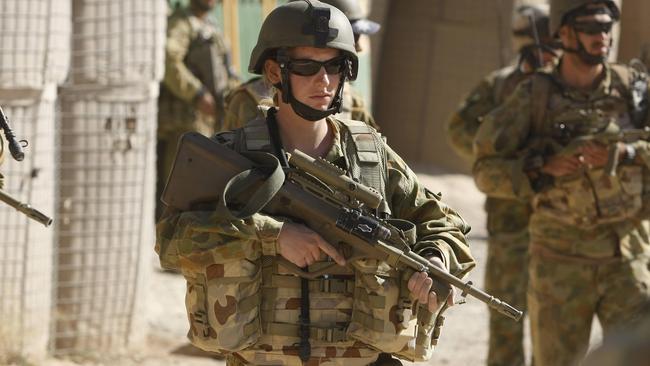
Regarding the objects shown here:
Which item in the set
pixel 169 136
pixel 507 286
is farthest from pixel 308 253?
pixel 169 136

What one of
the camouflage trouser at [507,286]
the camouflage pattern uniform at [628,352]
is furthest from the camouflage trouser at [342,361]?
the camouflage trouser at [507,286]

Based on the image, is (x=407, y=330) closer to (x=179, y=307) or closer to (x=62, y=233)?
(x=62, y=233)

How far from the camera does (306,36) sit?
419 cm

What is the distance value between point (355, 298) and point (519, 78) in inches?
167

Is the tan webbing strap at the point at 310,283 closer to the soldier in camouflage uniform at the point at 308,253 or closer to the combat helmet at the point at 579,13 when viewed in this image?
the soldier in camouflage uniform at the point at 308,253

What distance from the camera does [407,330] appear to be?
4.18m

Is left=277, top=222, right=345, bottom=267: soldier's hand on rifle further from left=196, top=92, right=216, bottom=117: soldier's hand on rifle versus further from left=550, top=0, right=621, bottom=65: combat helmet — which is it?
left=196, top=92, right=216, bottom=117: soldier's hand on rifle

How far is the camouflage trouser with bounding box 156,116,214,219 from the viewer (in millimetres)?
11008

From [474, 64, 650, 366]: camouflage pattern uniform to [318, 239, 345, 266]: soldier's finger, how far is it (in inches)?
96.5

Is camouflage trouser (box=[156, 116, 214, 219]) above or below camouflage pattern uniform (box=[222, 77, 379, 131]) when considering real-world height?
below

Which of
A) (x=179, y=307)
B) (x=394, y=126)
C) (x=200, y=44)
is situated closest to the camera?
(x=179, y=307)

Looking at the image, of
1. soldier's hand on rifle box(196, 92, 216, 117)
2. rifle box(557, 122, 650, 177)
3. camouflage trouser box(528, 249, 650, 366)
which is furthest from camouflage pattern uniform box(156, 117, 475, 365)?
soldier's hand on rifle box(196, 92, 216, 117)

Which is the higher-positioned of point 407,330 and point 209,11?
point 209,11

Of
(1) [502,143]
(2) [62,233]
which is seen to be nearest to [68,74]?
(2) [62,233]
